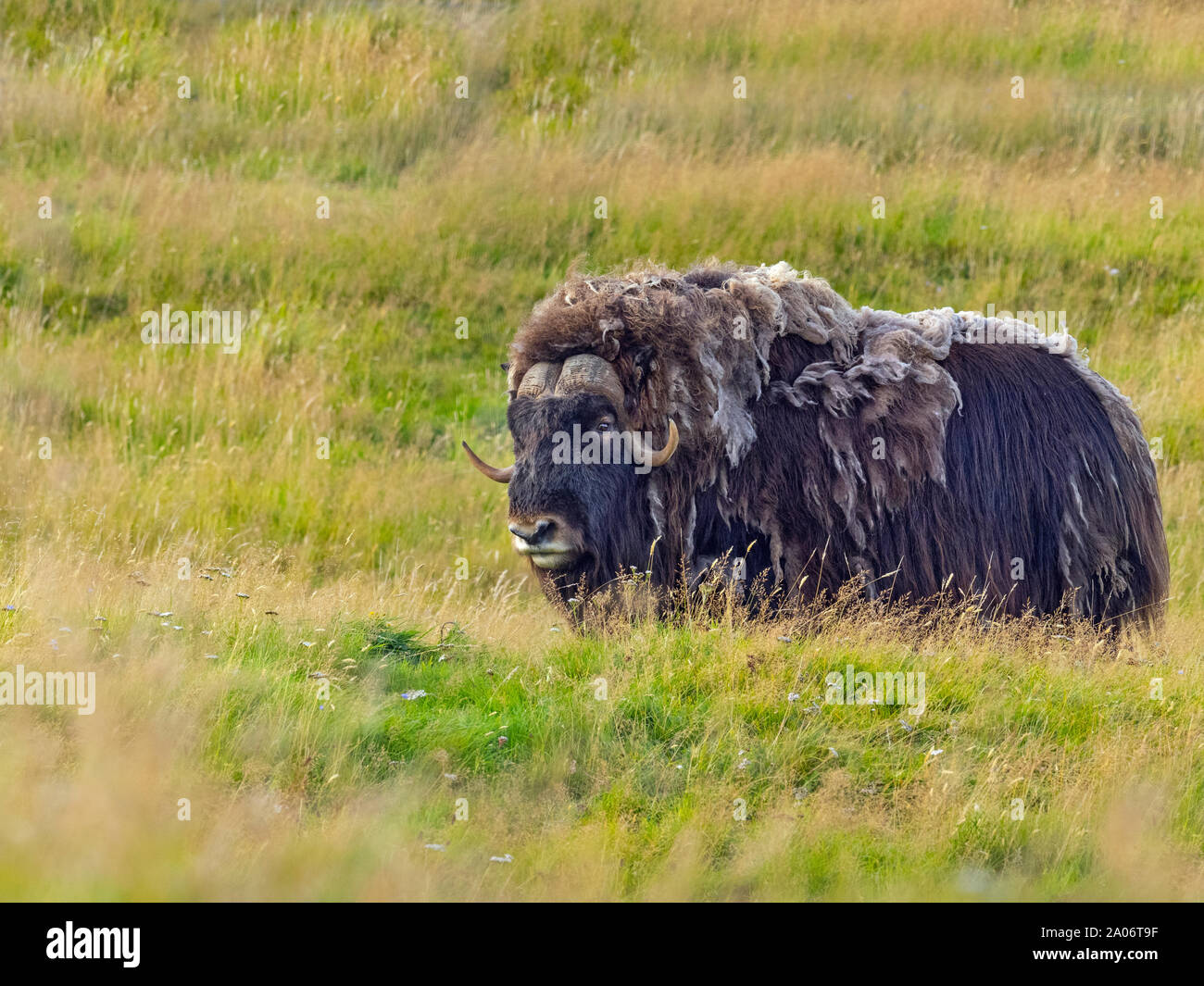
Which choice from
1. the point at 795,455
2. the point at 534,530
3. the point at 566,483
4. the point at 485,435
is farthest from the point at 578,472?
the point at 485,435

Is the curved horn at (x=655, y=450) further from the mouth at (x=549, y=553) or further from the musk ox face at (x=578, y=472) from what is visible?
the mouth at (x=549, y=553)

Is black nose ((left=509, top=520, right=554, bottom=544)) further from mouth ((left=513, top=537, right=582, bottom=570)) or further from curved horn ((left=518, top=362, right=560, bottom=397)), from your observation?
curved horn ((left=518, top=362, right=560, bottom=397))

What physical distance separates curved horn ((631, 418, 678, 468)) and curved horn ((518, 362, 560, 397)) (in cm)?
47

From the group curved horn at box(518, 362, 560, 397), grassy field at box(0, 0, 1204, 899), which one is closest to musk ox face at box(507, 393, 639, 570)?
curved horn at box(518, 362, 560, 397)

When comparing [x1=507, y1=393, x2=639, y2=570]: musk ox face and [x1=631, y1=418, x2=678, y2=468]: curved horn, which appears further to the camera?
[x1=631, y1=418, x2=678, y2=468]: curved horn

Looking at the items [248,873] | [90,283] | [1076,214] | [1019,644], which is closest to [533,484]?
[1019,644]

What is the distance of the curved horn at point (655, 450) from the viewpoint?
702 cm

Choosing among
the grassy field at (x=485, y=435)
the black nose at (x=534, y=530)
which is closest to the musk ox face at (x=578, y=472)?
the black nose at (x=534, y=530)

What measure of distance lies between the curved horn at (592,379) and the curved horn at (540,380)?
0.07 meters

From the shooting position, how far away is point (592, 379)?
7.16 metres

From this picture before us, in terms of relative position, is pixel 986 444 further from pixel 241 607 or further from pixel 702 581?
pixel 241 607

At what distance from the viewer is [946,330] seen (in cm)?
779

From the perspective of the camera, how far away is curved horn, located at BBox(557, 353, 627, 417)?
7.15m

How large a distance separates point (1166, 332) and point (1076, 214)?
6.70 ft
